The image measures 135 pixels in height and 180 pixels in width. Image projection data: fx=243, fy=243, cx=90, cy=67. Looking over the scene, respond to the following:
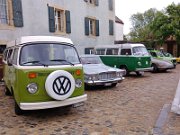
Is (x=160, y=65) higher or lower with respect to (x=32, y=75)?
lower

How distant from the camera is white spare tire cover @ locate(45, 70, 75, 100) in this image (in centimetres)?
577

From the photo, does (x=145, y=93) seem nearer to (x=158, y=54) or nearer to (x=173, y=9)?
(x=158, y=54)

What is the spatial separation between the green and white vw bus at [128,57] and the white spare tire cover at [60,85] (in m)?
8.54

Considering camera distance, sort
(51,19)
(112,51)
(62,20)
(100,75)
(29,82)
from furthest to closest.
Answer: (62,20), (51,19), (112,51), (100,75), (29,82)

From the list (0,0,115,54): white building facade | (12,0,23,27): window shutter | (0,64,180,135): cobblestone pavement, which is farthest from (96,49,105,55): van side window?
(0,64,180,135): cobblestone pavement

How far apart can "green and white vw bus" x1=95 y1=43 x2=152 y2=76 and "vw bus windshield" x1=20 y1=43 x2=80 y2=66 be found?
7.76 meters

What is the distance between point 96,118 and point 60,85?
1.33 m

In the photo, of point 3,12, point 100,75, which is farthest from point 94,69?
point 3,12

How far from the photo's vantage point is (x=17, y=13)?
13367 mm

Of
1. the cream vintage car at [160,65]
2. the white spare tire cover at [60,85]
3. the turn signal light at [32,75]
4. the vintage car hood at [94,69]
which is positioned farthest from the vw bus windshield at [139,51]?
the turn signal light at [32,75]

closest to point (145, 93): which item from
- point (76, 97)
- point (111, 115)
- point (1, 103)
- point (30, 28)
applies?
point (111, 115)

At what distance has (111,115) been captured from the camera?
657 centimetres

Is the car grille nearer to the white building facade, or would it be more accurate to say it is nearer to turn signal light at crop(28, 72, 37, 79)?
turn signal light at crop(28, 72, 37, 79)

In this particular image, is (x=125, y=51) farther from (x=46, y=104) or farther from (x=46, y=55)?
(x=46, y=104)
